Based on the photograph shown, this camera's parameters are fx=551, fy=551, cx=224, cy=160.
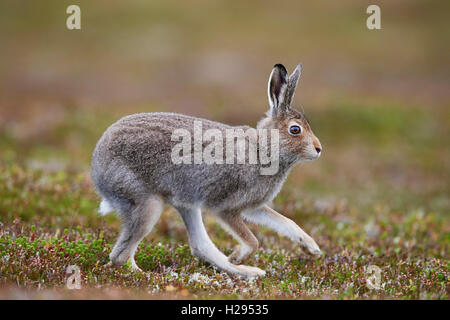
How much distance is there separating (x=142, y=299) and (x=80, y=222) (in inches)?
182

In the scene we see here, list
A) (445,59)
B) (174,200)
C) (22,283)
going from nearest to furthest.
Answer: (22,283), (174,200), (445,59)

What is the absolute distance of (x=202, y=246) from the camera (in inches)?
361

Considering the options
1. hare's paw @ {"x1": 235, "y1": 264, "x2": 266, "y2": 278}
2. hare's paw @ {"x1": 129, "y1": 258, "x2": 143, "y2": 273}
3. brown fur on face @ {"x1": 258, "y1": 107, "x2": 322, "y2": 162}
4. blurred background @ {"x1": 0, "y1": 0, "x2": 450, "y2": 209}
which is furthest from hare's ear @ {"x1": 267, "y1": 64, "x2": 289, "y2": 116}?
blurred background @ {"x1": 0, "y1": 0, "x2": 450, "y2": 209}

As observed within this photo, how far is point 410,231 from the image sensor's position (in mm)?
12273

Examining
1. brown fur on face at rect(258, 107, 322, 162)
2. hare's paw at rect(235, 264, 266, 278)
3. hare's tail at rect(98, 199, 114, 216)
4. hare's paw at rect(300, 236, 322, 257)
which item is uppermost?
brown fur on face at rect(258, 107, 322, 162)

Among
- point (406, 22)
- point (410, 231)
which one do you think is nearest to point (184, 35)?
point (406, 22)

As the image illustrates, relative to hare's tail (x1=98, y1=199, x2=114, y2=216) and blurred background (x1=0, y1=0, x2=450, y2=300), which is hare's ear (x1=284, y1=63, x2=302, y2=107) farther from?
blurred background (x1=0, y1=0, x2=450, y2=300)

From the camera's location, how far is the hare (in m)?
8.41

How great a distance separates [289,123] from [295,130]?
152mm

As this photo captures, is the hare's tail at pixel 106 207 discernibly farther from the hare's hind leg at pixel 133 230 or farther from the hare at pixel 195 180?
the hare's hind leg at pixel 133 230

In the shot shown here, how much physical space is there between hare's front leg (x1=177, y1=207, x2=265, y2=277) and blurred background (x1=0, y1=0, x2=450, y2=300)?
2.39m

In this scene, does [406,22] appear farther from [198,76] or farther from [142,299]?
[142,299]

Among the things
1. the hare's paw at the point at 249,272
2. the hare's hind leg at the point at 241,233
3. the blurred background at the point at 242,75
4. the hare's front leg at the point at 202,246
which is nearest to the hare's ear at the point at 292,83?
the hare's hind leg at the point at 241,233

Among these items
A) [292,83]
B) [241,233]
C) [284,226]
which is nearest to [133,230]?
[241,233]
